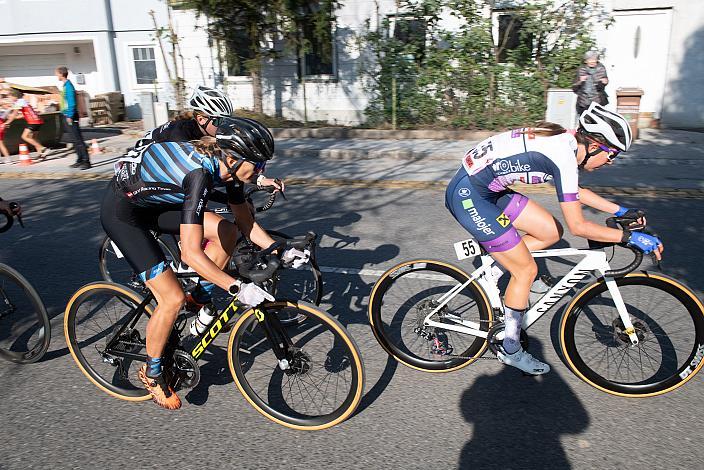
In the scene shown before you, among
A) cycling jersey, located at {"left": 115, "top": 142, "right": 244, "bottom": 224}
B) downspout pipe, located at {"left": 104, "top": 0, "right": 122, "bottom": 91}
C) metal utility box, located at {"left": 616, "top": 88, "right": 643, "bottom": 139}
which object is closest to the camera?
cycling jersey, located at {"left": 115, "top": 142, "right": 244, "bottom": 224}

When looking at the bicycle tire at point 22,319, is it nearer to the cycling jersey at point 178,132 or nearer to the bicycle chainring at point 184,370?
the bicycle chainring at point 184,370

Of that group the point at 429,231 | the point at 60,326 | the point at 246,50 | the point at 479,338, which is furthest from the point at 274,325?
the point at 246,50

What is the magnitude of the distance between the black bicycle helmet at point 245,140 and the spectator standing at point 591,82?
10.2 meters

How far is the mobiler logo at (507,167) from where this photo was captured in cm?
355

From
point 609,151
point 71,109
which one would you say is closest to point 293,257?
point 609,151

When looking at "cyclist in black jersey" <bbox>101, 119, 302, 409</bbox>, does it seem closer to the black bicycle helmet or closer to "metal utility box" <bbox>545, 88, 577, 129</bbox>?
the black bicycle helmet

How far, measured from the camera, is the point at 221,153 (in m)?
3.39

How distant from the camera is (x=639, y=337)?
11.9 feet

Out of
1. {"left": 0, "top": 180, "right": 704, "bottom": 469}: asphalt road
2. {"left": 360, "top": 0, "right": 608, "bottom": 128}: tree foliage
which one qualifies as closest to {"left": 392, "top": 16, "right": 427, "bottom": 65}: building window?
{"left": 360, "top": 0, "right": 608, "bottom": 128}: tree foliage

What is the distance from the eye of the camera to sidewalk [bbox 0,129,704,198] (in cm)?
948

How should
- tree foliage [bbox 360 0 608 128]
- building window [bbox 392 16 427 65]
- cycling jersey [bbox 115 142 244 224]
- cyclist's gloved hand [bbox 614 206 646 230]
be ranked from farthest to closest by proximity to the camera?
building window [bbox 392 16 427 65] → tree foliage [bbox 360 0 608 128] → cyclist's gloved hand [bbox 614 206 646 230] → cycling jersey [bbox 115 142 244 224]

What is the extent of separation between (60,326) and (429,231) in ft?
14.2

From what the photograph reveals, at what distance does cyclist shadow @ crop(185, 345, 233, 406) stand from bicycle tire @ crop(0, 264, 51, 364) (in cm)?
125

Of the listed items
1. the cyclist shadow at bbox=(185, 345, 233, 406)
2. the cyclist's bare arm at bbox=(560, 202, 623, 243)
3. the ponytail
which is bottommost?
the cyclist shadow at bbox=(185, 345, 233, 406)
